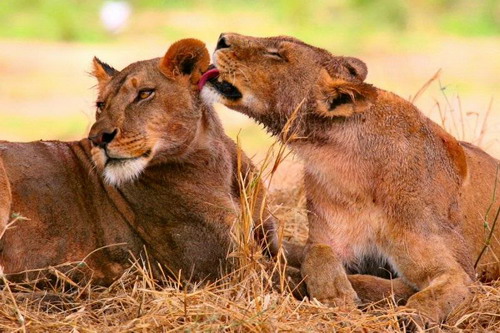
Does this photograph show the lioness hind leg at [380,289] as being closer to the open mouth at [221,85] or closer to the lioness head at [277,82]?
the lioness head at [277,82]

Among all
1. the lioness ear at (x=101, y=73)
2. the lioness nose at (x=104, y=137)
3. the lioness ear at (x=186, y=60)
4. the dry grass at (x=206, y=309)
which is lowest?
the dry grass at (x=206, y=309)

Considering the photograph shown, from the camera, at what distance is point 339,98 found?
4824 millimetres

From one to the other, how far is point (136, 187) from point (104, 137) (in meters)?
0.45

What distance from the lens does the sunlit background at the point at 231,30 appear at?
13008 millimetres

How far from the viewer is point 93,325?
450cm

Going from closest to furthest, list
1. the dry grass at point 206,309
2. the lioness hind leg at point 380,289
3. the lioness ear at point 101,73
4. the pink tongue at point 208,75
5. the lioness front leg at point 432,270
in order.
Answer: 1. the dry grass at point 206,309
2. the lioness front leg at point 432,270
3. the lioness hind leg at point 380,289
4. the pink tongue at point 208,75
5. the lioness ear at point 101,73

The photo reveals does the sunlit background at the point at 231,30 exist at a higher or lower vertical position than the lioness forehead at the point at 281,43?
lower

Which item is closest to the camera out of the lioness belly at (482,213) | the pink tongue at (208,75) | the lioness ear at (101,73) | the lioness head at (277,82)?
the lioness head at (277,82)

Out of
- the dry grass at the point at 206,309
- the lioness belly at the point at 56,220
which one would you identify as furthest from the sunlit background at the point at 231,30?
the dry grass at the point at 206,309

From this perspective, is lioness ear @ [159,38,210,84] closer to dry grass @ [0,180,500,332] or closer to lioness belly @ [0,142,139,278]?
lioness belly @ [0,142,139,278]

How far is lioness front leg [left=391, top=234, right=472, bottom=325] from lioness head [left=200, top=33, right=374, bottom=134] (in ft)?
1.96

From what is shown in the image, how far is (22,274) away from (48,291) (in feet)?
0.56

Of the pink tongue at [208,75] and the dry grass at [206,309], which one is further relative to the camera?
the pink tongue at [208,75]

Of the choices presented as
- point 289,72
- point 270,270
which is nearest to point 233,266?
point 270,270
